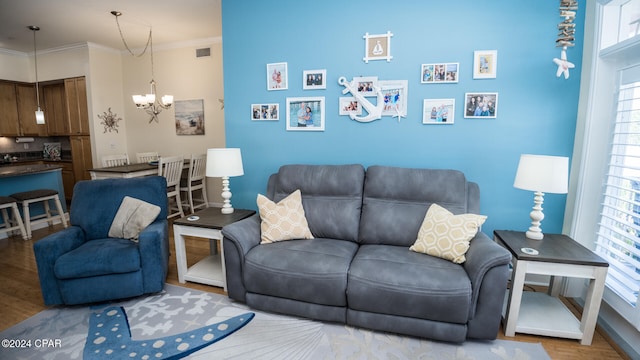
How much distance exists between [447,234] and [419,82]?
133 cm

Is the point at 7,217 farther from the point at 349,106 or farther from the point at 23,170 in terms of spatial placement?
the point at 349,106

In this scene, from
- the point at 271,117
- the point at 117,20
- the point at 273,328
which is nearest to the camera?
the point at 273,328

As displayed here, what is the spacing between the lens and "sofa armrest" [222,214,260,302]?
216cm

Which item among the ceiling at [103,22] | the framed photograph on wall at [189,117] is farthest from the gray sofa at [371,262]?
the framed photograph on wall at [189,117]

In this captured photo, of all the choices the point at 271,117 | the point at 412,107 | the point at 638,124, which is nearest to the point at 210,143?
the point at 271,117

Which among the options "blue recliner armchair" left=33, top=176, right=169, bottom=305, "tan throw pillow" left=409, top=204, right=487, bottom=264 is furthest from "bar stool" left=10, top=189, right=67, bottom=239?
"tan throw pillow" left=409, top=204, right=487, bottom=264

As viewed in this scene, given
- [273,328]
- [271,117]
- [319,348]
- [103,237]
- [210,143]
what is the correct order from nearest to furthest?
1. [319,348]
2. [273,328]
3. [103,237]
4. [271,117]
5. [210,143]

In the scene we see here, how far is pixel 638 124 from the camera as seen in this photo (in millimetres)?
1882

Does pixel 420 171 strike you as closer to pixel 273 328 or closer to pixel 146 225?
pixel 273 328

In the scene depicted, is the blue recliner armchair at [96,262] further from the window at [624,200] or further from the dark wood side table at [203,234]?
the window at [624,200]

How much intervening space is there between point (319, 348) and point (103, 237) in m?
2.09

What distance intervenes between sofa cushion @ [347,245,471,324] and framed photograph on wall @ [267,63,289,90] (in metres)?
1.85

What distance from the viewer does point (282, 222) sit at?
2373mm

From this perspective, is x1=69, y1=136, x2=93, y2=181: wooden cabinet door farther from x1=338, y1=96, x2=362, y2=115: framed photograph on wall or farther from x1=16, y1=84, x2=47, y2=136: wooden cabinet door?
x1=338, y1=96, x2=362, y2=115: framed photograph on wall
